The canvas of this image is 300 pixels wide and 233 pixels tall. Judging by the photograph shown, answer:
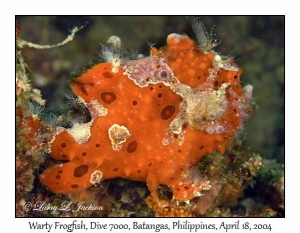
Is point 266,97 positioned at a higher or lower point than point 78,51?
lower

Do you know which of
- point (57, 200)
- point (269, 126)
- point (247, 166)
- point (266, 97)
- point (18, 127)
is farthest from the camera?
point (269, 126)

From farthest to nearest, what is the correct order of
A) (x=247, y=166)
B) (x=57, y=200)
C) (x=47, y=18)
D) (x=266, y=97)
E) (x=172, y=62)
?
(x=266, y=97) → (x=247, y=166) → (x=47, y=18) → (x=57, y=200) → (x=172, y=62)

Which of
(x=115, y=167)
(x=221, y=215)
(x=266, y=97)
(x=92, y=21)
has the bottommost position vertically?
(x=221, y=215)

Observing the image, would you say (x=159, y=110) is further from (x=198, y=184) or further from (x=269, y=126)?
(x=269, y=126)

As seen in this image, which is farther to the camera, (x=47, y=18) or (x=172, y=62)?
(x=47, y=18)

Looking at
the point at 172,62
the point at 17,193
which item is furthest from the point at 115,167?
the point at 172,62

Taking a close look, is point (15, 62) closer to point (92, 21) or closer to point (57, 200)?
point (92, 21)
